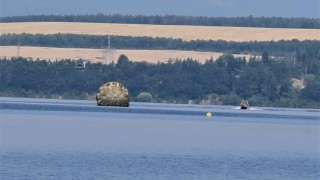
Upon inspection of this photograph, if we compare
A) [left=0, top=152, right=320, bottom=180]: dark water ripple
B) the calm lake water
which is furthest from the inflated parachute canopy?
[left=0, top=152, right=320, bottom=180]: dark water ripple

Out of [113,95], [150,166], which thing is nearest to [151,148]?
[150,166]

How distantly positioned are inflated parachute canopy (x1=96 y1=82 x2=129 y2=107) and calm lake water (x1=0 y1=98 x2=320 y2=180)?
29.2 meters

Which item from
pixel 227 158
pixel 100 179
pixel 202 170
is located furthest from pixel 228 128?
pixel 100 179

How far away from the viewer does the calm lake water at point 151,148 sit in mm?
70000

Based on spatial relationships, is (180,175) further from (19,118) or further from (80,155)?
(19,118)

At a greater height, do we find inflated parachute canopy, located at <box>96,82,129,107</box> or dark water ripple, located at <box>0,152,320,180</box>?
dark water ripple, located at <box>0,152,320,180</box>

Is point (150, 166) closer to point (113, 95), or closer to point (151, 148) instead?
point (151, 148)

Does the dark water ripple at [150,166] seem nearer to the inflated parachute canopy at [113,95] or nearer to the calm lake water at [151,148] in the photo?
the calm lake water at [151,148]

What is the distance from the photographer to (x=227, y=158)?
3184 inches

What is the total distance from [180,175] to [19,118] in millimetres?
56847

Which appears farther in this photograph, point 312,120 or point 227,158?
point 312,120

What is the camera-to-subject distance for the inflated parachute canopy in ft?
541

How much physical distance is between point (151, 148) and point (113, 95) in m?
80.7

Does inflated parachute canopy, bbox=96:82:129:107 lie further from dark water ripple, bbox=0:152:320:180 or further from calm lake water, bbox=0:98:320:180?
dark water ripple, bbox=0:152:320:180
